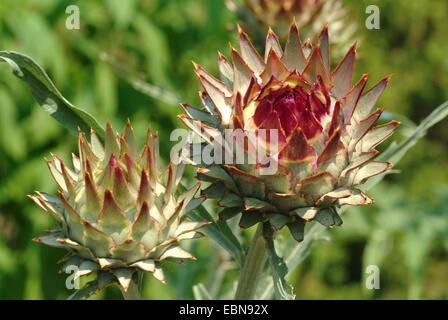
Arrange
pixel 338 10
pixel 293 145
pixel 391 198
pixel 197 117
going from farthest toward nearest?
pixel 391 198, pixel 338 10, pixel 197 117, pixel 293 145

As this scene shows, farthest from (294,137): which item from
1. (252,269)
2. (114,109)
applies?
(114,109)

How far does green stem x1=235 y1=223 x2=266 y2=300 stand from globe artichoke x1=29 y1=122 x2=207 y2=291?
0.47 feet

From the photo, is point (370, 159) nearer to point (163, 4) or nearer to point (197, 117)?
point (197, 117)

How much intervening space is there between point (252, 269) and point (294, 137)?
0.31m

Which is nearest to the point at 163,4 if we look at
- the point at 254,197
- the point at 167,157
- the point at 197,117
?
the point at 167,157

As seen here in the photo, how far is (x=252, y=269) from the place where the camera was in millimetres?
1142

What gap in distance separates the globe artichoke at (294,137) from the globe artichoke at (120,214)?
3.0 inches

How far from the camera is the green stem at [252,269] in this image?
112 cm

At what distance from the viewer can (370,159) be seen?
3.34ft

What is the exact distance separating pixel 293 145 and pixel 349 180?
0.13 m
